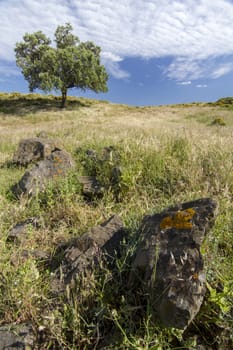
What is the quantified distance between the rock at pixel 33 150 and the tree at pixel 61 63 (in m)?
23.3

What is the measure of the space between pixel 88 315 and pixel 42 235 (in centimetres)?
121

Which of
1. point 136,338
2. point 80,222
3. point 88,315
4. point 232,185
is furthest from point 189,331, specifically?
point 232,185

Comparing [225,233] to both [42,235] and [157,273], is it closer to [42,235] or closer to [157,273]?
[157,273]

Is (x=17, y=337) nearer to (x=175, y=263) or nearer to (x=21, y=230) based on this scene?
(x=175, y=263)

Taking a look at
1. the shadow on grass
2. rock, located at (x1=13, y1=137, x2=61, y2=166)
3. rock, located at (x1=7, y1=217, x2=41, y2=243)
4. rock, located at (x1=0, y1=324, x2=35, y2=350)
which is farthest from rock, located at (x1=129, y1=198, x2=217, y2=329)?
the shadow on grass

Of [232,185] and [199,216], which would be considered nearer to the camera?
[199,216]

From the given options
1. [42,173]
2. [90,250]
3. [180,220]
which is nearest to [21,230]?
[90,250]

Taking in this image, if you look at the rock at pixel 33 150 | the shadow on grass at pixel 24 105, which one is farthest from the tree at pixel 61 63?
the rock at pixel 33 150

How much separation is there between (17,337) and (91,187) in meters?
2.34

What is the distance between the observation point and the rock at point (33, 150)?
17.8 feet

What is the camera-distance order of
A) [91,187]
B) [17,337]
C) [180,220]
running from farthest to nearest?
[91,187], [180,220], [17,337]

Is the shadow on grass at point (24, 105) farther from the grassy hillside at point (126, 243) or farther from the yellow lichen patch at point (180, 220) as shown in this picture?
the yellow lichen patch at point (180, 220)

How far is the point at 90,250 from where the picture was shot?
1.98m

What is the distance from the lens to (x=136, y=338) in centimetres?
134
